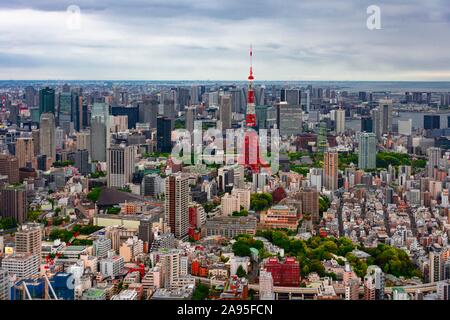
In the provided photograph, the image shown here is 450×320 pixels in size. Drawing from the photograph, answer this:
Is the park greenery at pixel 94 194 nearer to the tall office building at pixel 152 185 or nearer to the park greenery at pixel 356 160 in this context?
the tall office building at pixel 152 185

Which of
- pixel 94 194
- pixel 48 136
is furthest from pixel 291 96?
pixel 48 136

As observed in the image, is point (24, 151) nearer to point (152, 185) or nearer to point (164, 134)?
point (164, 134)

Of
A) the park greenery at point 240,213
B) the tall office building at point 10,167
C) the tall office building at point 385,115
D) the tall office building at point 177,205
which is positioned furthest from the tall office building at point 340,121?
the tall office building at point 10,167

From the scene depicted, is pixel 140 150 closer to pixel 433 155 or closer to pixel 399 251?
pixel 433 155

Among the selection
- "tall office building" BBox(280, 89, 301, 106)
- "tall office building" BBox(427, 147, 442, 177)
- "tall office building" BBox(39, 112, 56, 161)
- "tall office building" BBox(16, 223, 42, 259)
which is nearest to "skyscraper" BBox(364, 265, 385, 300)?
"tall office building" BBox(16, 223, 42, 259)

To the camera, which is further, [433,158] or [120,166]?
[120,166]
